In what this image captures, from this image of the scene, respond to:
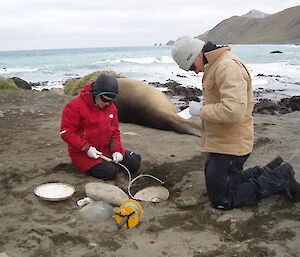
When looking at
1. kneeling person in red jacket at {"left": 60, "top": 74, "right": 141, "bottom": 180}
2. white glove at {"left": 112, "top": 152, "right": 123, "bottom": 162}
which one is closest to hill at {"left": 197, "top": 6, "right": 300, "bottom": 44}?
kneeling person in red jacket at {"left": 60, "top": 74, "right": 141, "bottom": 180}

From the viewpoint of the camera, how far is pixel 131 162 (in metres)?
4.61

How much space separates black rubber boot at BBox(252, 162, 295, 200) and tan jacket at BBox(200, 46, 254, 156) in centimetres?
40

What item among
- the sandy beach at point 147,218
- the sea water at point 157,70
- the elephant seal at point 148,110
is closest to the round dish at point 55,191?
the sandy beach at point 147,218

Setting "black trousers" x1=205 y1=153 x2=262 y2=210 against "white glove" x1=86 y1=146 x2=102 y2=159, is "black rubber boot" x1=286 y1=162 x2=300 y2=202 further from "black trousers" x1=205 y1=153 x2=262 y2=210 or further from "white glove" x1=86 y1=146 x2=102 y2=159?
"white glove" x1=86 y1=146 x2=102 y2=159

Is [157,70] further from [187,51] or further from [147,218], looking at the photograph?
[147,218]

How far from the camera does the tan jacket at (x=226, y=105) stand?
312 centimetres

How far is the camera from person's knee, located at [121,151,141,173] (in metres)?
4.60

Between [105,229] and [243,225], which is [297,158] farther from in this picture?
[105,229]

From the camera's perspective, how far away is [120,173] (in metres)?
4.64

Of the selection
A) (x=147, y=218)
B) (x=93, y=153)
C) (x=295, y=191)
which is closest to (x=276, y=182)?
(x=295, y=191)

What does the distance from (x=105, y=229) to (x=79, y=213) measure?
1.23 feet

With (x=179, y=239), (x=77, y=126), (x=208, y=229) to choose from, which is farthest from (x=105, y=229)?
(x=77, y=126)

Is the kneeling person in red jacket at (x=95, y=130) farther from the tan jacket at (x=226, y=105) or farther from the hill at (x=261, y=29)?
the hill at (x=261, y=29)

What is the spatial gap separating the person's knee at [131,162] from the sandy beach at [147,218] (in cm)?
14
